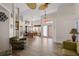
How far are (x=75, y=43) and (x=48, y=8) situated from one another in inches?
47.6

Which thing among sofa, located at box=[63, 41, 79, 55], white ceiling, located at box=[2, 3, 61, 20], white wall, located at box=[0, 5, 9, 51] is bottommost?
sofa, located at box=[63, 41, 79, 55]

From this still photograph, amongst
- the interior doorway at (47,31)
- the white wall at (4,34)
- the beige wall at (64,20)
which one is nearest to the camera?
the white wall at (4,34)

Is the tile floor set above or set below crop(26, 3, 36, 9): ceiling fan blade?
below

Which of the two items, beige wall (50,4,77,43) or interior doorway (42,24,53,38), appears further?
interior doorway (42,24,53,38)

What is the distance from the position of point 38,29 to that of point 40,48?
0.49 m

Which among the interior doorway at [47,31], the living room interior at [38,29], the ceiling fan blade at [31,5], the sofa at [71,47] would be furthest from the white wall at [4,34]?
the sofa at [71,47]

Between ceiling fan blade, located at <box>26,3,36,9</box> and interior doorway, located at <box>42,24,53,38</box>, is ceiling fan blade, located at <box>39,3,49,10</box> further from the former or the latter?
interior doorway, located at <box>42,24,53,38</box>

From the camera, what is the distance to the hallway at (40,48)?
3293 mm

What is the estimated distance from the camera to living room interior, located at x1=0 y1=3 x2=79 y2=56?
129 inches

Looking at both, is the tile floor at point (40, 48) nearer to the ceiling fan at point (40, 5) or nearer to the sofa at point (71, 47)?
Result: the sofa at point (71, 47)

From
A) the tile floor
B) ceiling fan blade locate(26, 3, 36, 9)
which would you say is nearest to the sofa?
the tile floor

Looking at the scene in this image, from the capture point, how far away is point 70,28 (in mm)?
3475

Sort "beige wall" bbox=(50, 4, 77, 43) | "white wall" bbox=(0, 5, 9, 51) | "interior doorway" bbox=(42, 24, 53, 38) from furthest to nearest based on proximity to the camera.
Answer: "interior doorway" bbox=(42, 24, 53, 38)
"beige wall" bbox=(50, 4, 77, 43)
"white wall" bbox=(0, 5, 9, 51)

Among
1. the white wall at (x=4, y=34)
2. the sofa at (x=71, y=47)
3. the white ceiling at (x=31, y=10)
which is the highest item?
the white ceiling at (x=31, y=10)
